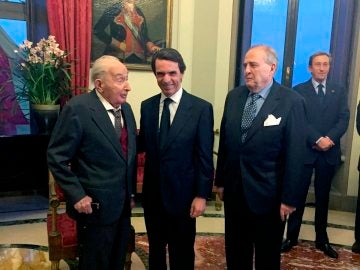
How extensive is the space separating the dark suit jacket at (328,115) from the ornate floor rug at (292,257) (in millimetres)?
743

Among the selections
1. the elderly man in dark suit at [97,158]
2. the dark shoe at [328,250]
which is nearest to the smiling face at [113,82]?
the elderly man in dark suit at [97,158]

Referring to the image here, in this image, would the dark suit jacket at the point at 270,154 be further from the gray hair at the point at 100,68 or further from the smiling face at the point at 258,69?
the gray hair at the point at 100,68

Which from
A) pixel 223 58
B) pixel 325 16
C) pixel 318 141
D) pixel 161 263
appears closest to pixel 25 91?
pixel 223 58

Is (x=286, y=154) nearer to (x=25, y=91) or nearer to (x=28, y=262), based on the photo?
(x=28, y=262)

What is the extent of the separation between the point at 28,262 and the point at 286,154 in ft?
6.66

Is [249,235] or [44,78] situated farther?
[44,78]

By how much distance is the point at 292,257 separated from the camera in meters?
2.92

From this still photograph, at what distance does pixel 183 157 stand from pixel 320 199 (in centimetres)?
164

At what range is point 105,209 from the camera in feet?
5.74

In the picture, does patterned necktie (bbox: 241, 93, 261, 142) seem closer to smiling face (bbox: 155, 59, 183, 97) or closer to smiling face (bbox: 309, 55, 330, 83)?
smiling face (bbox: 155, 59, 183, 97)

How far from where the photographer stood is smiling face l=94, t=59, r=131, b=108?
1726 millimetres

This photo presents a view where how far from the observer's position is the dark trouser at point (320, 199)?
9.62ft

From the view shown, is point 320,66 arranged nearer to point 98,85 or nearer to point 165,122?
point 165,122

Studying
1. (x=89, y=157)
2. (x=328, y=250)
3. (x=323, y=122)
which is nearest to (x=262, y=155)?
(x=89, y=157)
